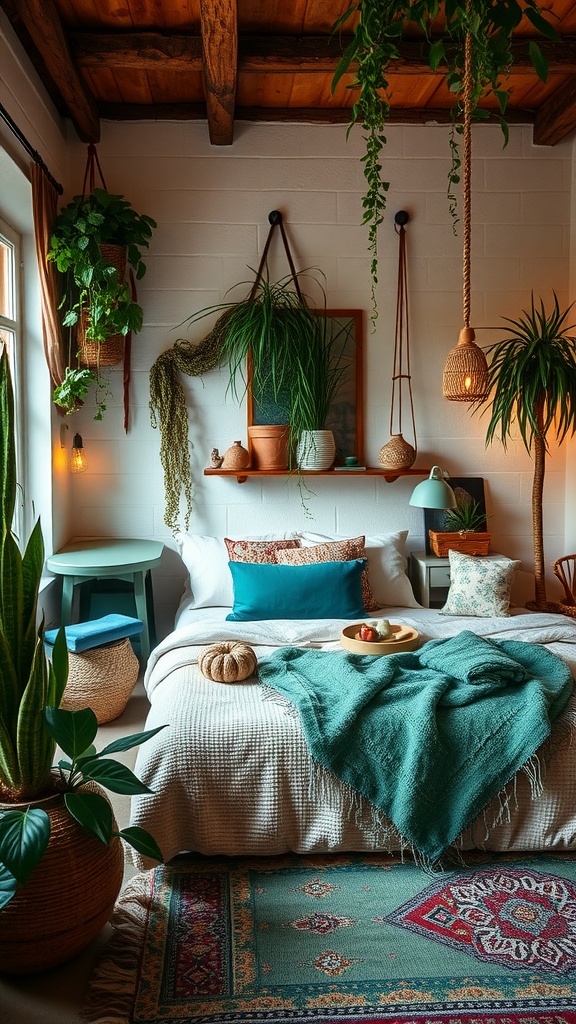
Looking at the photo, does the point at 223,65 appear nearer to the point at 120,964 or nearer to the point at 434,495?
the point at 434,495

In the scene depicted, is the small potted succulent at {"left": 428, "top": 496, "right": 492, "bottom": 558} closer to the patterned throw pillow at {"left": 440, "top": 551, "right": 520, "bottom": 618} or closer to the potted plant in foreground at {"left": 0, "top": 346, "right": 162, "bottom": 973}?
the patterned throw pillow at {"left": 440, "top": 551, "right": 520, "bottom": 618}

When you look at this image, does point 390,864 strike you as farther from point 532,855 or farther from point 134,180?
point 134,180

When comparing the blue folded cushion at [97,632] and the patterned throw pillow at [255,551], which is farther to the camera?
the patterned throw pillow at [255,551]

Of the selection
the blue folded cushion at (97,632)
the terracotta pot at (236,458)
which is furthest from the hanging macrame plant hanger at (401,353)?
the blue folded cushion at (97,632)

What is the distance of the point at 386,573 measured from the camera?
164 inches

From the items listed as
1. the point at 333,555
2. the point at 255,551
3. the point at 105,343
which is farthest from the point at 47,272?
the point at 333,555

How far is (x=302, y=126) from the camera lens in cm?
445

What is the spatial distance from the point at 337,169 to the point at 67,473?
2214 mm

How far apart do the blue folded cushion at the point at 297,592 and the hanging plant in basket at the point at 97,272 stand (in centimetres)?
127

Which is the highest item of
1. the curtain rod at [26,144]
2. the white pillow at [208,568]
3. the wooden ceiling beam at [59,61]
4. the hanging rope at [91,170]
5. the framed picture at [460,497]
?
the wooden ceiling beam at [59,61]

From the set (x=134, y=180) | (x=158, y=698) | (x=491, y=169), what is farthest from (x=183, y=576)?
(x=491, y=169)

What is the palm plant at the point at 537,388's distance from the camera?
408 centimetres

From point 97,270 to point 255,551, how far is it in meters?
1.53

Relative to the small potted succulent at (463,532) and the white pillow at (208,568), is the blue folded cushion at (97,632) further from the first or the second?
the small potted succulent at (463,532)
